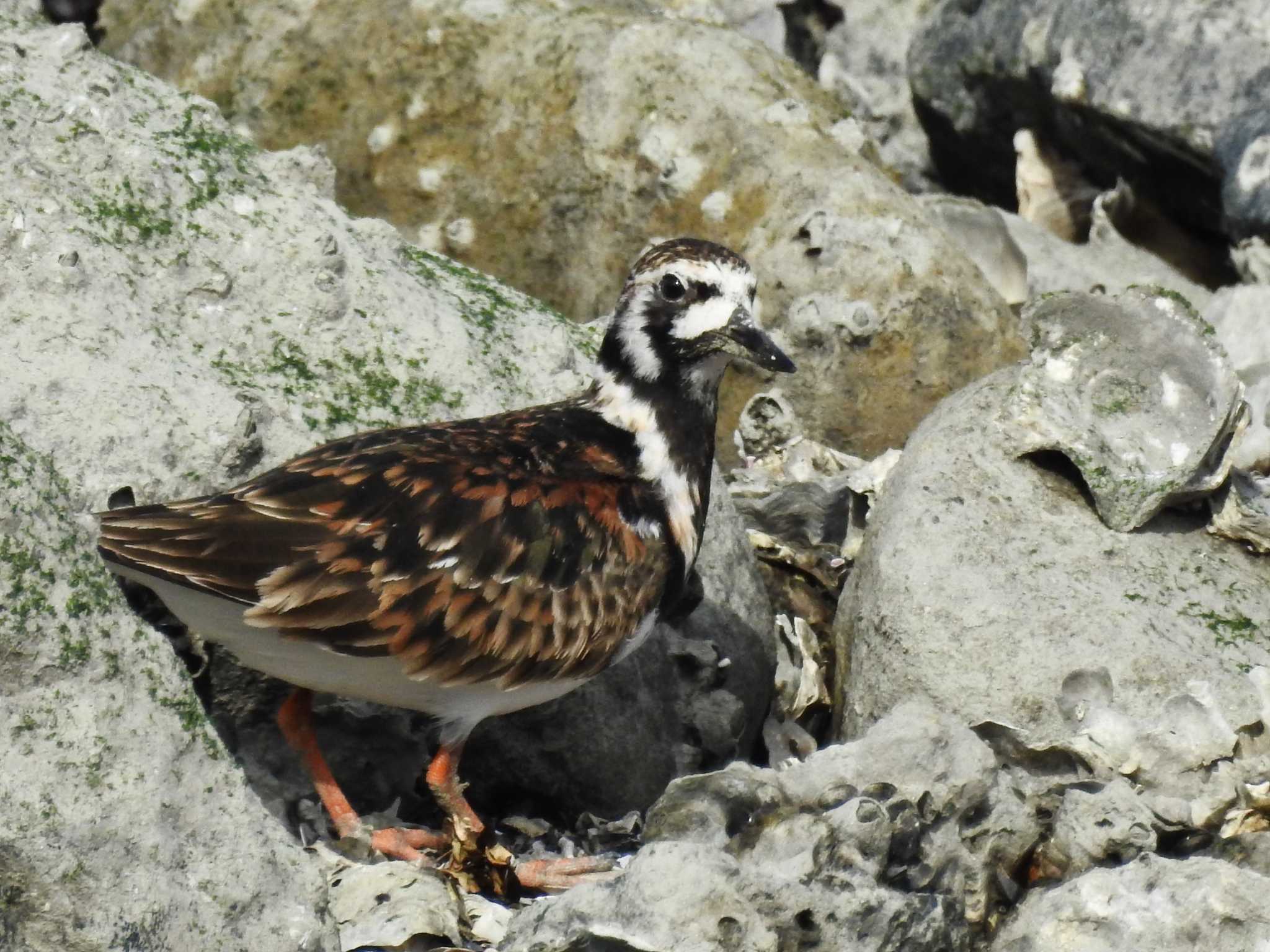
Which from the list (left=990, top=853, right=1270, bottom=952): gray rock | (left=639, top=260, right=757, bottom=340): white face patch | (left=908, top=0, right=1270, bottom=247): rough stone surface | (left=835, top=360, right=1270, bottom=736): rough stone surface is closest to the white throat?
(left=639, top=260, right=757, bottom=340): white face patch

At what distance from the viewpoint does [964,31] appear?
1098cm

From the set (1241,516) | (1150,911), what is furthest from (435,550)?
(1241,516)

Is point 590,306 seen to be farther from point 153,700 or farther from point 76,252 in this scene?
point 153,700

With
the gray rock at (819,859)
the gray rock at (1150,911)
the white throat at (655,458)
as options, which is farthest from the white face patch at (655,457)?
the gray rock at (1150,911)

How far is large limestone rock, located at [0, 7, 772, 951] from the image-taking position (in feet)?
15.0

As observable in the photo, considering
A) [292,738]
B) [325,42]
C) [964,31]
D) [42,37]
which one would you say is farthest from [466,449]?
[964,31]

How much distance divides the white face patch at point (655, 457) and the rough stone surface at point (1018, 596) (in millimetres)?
836

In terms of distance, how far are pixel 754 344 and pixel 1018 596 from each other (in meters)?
1.43

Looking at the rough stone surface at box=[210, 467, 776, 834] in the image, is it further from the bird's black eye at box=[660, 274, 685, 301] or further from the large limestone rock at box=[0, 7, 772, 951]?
the bird's black eye at box=[660, 274, 685, 301]

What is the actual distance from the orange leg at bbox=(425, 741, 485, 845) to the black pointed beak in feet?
5.68

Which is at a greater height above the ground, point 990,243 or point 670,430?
point 990,243

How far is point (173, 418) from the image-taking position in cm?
580

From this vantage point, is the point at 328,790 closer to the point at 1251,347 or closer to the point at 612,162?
the point at 612,162

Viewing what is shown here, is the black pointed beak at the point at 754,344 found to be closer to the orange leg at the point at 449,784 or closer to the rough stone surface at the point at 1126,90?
the orange leg at the point at 449,784
